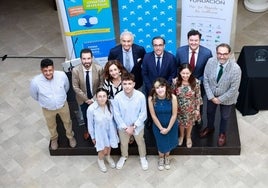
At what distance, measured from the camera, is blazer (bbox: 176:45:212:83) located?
6.15 meters

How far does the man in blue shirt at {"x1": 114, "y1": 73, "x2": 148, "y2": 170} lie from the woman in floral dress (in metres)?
0.45

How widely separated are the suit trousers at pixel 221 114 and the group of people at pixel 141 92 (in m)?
0.01

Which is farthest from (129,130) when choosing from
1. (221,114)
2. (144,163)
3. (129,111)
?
(221,114)

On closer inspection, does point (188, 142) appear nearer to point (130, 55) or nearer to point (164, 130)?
point (164, 130)

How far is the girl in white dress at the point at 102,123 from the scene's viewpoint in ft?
18.9

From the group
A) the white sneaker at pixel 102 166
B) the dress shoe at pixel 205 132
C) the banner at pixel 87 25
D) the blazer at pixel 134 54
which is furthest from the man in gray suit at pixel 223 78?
A: the banner at pixel 87 25

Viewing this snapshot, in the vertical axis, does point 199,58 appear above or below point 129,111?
above

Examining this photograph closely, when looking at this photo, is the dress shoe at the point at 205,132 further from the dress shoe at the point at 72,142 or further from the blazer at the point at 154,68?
the dress shoe at the point at 72,142

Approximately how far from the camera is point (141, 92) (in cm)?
605

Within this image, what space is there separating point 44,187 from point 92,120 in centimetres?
126

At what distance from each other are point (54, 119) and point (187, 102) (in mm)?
1753

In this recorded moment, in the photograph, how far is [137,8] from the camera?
7.57 m

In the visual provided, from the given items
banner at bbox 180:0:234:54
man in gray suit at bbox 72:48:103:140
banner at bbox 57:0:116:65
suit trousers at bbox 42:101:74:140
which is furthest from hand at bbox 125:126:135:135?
banner at bbox 180:0:234:54

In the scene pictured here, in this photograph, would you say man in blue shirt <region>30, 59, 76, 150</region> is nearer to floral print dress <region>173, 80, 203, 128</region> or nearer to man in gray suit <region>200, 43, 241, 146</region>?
floral print dress <region>173, 80, 203, 128</region>
